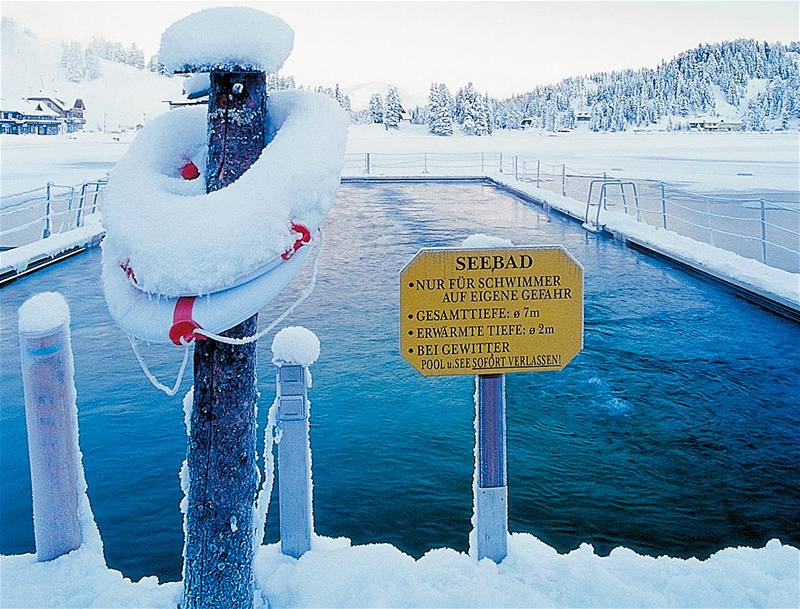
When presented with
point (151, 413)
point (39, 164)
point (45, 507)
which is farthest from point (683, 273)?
point (39, 164)

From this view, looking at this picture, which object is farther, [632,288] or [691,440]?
[632,288]

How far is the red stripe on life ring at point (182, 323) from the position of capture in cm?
190

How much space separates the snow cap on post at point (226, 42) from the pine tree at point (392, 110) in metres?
93.0

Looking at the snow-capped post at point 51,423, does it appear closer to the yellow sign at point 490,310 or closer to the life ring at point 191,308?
the life ring at point 191,308

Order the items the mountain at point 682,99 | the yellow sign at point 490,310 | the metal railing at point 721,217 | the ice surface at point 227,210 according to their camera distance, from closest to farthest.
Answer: the ice surface at point 227,210, the yellow sign at point 490,310, the metal railing at point 721,217, the mountain at point 682,99

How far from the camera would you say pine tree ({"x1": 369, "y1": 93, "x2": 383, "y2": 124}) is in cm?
9594

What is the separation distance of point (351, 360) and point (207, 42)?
413 centimetres

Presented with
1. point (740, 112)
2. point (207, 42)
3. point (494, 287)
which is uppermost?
point (740, 112)

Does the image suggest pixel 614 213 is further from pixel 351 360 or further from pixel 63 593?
pixel 63 593

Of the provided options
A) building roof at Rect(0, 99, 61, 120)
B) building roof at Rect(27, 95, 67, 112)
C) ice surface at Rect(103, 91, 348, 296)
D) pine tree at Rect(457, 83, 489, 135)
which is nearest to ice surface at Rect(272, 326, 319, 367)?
ice surface at Rect(103, 91, 348, 296)

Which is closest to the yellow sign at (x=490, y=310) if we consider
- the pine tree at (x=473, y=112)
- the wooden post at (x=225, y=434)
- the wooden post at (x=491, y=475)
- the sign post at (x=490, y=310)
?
the sign post at (x=490, y=310)

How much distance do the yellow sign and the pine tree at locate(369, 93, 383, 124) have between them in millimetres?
95707

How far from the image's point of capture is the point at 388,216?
48.4 feet

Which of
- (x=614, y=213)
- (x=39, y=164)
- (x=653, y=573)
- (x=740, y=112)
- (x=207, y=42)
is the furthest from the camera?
(x=740, y=112)
